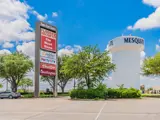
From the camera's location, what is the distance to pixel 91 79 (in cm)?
3900

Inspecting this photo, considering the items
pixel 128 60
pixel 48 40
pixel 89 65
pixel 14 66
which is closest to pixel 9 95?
pixel 14 66

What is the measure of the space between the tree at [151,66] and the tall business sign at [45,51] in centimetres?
1686

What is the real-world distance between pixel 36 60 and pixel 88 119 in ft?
94.5

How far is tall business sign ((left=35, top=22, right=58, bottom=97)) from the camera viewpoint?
40.7 m

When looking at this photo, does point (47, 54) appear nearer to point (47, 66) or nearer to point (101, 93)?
point (47, 66)

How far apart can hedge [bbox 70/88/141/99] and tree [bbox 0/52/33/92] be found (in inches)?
639

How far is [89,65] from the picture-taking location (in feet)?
121

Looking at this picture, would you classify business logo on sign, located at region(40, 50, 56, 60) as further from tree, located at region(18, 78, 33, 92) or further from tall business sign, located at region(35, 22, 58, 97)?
tree, located at region(18, 78, 33, 92)

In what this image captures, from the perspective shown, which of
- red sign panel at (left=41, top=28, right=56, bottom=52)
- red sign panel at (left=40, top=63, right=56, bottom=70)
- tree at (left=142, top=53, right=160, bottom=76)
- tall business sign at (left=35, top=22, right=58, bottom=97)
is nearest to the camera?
tall business sign at (left=35, top=22, right=58, bottom=97)

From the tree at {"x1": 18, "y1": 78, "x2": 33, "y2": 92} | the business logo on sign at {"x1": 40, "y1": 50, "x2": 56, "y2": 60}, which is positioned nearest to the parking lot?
the business logo on sign at {"x1": 40, "y1": 50, "x2": 56, "y2": 60}

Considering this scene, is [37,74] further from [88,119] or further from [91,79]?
[88,119]

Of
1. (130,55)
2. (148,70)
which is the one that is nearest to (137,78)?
(130,55)

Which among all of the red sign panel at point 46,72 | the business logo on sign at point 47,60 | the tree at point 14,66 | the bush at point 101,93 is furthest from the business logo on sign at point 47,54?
the tree at point 14,66

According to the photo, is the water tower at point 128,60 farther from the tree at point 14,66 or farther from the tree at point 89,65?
the tree at point 89,65
